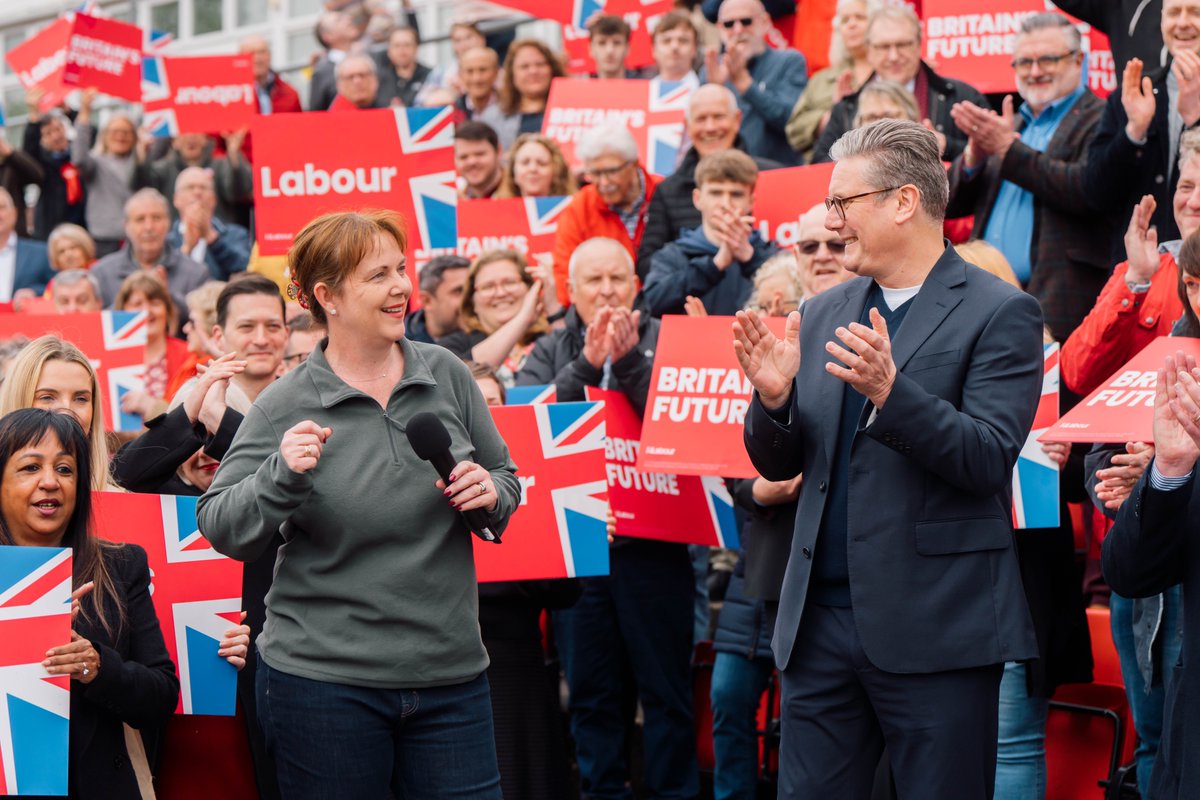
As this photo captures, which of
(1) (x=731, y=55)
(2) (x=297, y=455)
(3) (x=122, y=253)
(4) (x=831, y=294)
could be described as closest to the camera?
(2) (x=297, y=455)

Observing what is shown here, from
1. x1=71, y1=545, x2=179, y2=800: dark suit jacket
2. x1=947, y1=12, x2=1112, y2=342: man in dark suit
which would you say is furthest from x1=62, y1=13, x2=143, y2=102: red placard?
x1=71, y1=545, x2=179, y2=800: dark suit jacket

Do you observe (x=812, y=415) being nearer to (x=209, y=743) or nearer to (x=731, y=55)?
(x=209, y=743)

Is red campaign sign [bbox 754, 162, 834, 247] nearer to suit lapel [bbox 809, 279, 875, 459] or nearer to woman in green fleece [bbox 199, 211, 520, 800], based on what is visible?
suit lapel [bbox 809, 279, 875, 459]

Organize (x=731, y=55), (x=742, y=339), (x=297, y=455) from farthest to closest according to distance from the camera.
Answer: (x=731, y=55), (x=742, y=339), (x=297, y=455)

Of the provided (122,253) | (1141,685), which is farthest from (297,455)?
(122,253)

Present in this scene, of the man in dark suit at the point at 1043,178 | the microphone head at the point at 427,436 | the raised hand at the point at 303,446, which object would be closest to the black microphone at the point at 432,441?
the microphone head at the point at 427,436

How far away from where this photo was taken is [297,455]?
3818 millimetres

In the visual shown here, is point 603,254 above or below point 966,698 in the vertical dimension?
above

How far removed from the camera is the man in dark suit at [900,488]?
12.9 ft

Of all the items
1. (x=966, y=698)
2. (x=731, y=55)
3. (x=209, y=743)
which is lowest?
→ (x=209, y=743)

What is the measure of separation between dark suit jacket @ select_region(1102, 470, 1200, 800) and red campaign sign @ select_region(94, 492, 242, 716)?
266 centimetres

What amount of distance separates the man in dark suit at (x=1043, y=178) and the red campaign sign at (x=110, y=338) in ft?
13.4

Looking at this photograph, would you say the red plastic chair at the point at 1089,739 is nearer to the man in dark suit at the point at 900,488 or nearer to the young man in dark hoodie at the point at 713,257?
the man in dark suit at the point at 900,488

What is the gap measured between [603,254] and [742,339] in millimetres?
3351
